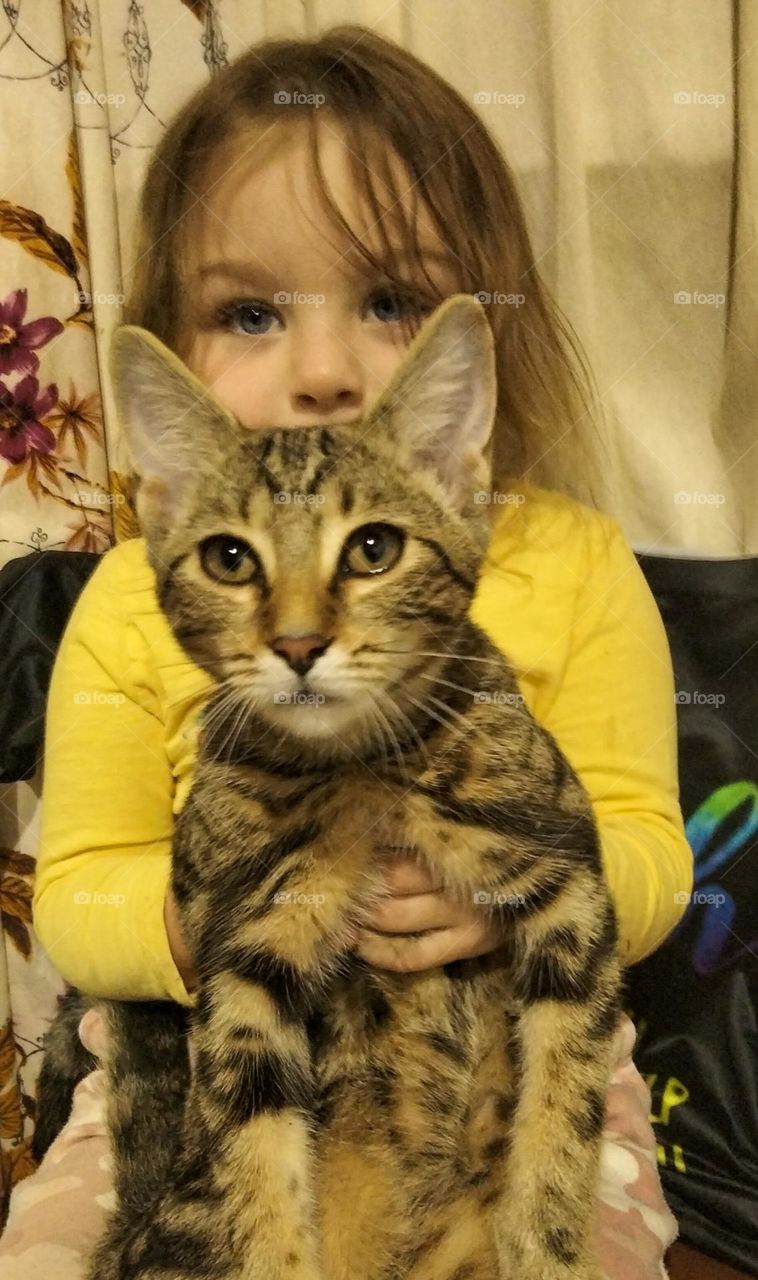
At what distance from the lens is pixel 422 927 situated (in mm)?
900

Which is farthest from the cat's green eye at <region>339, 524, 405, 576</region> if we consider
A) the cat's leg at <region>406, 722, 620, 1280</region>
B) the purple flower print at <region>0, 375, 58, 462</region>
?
the purple flower print at <region>0, 375, 58, 462</region>

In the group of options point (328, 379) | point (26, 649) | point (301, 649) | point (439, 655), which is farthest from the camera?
point (26, 649)

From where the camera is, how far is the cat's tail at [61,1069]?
1347 millimetres

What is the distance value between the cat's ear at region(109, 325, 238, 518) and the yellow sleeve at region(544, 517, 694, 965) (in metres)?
0.59

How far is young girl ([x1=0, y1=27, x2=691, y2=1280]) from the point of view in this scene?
1.15 metres

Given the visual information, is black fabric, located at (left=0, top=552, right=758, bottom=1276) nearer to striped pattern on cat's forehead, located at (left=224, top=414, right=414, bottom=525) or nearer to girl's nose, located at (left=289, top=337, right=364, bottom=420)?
girl's nose, located at (left=289, top=337, right=364, bottom=420)

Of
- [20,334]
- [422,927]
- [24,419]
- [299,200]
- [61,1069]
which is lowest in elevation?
[61,1069]

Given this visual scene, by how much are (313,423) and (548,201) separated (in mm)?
617

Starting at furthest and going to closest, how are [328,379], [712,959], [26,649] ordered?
[26,649]
[712,959]
[328,379]

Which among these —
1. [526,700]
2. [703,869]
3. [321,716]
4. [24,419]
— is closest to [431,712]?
[321,716]

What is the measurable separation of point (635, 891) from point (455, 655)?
1.36ft

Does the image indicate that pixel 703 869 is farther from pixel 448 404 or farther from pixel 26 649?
pixel 26 649

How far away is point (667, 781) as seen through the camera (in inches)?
48.7

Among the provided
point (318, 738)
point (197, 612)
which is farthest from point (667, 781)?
point (197, 612)
